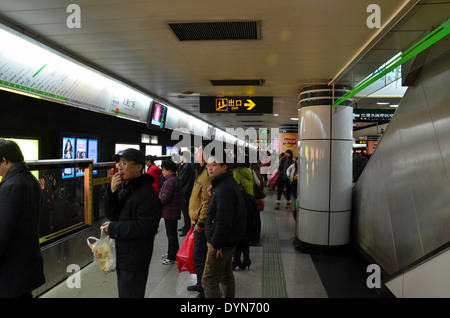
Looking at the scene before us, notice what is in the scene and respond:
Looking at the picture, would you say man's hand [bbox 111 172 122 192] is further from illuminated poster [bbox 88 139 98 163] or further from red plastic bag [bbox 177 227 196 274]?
illuminated poster [bbox 88 139 98 163]

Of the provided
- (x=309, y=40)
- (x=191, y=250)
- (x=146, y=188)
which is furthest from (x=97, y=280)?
(x=309, y=40)

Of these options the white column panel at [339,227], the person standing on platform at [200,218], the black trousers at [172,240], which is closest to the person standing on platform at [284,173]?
the white column panel at [339,227]

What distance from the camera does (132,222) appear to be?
Answer: 2434 mm

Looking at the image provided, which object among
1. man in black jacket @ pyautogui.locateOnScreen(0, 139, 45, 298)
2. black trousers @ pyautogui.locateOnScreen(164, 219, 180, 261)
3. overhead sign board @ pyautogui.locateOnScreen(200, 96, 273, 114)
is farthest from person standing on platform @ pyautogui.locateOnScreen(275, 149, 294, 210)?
man in black jacket @ pyautogui.locateOnScreen(0, 139, 45, 298)

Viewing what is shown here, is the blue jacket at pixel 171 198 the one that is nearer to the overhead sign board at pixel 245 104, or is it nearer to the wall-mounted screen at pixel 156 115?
the overhead sign board at pixel 245 104

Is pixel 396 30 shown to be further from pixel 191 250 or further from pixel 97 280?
pixel 97 280

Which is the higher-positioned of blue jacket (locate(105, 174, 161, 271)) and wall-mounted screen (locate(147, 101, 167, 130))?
wall-mounted screen (locate(147, 101, 167, 130))

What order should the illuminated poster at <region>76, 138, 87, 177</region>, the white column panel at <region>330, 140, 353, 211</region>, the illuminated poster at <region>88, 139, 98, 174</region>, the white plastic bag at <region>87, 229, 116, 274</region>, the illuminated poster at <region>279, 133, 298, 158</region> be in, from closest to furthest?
the white plastic bag at <region>87, 229, 116, 274</region>, the white column panel at <region>330, 140, 353, 211</region>, the illuminated poster at <region>76, 138, 87, 177</region>, the illuminated poster at <region>88, 139, 98, 174</region>, the illuminated poster at <region>279, 133, 298, 158</region>

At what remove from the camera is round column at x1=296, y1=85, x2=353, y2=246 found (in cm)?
544

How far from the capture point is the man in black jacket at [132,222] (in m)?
2.43

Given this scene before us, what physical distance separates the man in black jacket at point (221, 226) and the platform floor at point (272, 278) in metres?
0.95

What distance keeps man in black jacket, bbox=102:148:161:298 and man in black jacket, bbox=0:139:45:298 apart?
0.54 m

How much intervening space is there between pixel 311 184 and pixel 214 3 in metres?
3.73

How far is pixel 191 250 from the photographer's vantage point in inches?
142
